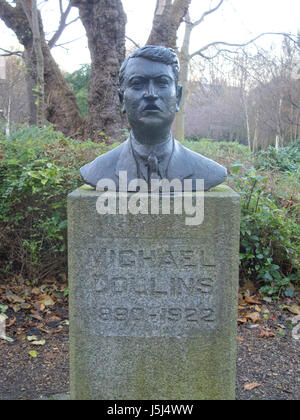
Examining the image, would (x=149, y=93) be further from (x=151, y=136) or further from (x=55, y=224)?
(x=55, y=224)

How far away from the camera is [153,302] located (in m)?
2.52

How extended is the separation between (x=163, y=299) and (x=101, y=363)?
601 millimetres

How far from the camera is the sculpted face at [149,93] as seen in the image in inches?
96.0

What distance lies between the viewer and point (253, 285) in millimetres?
4918

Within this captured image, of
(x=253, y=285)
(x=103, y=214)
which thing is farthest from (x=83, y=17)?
(x=103, y=214)

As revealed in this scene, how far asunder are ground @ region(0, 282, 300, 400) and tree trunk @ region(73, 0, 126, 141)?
4.74 m

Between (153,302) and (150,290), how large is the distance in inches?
3.3

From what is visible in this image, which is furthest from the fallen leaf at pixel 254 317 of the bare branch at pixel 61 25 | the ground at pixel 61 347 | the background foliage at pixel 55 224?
the bare branch at pixel 61 25

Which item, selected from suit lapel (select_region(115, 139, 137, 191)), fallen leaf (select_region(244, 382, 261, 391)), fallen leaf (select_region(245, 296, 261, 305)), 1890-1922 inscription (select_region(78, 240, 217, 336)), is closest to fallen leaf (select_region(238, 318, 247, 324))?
fallen leaf (select_region(245, 296, 261, 305))

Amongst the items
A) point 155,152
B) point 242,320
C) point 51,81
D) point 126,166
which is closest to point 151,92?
point 155,152

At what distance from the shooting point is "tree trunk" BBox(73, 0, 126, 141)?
8.60 meters
